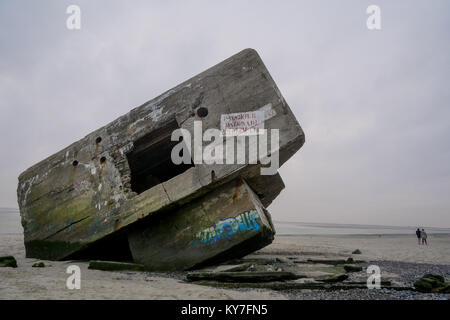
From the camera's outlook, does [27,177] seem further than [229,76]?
Yes

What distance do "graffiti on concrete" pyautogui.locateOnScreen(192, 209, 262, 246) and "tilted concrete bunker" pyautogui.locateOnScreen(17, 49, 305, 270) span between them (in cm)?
2

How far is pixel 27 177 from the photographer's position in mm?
6426

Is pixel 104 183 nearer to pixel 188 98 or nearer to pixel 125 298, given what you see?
pixel 188 98

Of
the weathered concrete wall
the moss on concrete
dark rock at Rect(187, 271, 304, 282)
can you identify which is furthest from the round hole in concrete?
the moss on concrete

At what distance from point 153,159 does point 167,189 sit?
184 centimetres

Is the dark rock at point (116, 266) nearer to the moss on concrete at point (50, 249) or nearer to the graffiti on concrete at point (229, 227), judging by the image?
the moss on concrete at point (50, 249)

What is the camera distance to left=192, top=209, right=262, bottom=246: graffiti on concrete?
4852 millimetres

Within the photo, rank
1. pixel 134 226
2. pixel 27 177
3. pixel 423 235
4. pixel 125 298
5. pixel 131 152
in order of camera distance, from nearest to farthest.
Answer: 1. pixel 125 298
2. pixel 134 226
3. pixel 131 152
4. pixel 27 177
5. pixel 423 235

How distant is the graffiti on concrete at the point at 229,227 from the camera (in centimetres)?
485

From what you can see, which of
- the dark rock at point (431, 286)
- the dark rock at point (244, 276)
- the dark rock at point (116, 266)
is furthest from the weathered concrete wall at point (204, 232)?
the dark rock at point (431, 286)

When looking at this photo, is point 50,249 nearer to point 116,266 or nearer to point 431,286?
point 116,266

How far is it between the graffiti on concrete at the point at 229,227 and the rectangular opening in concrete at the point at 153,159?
5.18 ft
